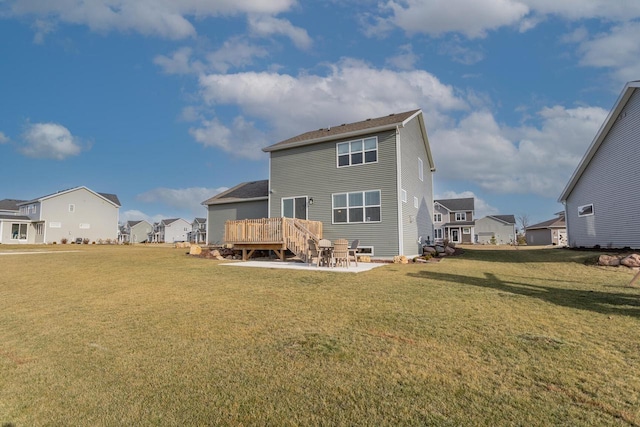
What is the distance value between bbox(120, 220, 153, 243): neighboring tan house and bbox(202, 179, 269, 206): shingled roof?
5207cm

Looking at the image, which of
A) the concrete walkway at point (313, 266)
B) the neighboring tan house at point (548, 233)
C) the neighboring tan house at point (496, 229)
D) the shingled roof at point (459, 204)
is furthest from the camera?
the neighboring tan house at point (496, 229)

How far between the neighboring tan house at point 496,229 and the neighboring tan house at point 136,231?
216 ft

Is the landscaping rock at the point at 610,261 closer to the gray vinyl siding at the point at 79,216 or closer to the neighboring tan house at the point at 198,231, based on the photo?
the gray vinyl siding at the point at 79,216

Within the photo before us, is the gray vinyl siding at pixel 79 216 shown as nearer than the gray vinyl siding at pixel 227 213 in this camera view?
No

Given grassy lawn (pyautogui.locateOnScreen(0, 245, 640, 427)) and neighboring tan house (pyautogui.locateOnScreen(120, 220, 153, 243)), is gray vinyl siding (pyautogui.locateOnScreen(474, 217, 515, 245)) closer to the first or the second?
grassy lawn (pyautogui.locateOnScreen(0, 245, 640, 427))

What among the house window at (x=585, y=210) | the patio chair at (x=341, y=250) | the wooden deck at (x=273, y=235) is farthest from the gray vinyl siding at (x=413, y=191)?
the house window at (x=585, y=210)

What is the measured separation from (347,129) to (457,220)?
1564 inches

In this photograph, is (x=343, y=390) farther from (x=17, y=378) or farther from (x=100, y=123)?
(x=100, y=123)

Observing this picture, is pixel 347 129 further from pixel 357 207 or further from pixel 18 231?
pixel 18 231

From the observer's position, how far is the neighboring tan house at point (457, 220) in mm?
49031

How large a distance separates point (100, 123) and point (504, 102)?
37228mm

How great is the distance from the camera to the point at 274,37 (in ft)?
59.6

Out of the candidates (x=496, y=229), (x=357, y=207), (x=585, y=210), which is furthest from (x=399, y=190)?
(x=496, y=229)

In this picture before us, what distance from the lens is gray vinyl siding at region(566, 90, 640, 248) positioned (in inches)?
542
